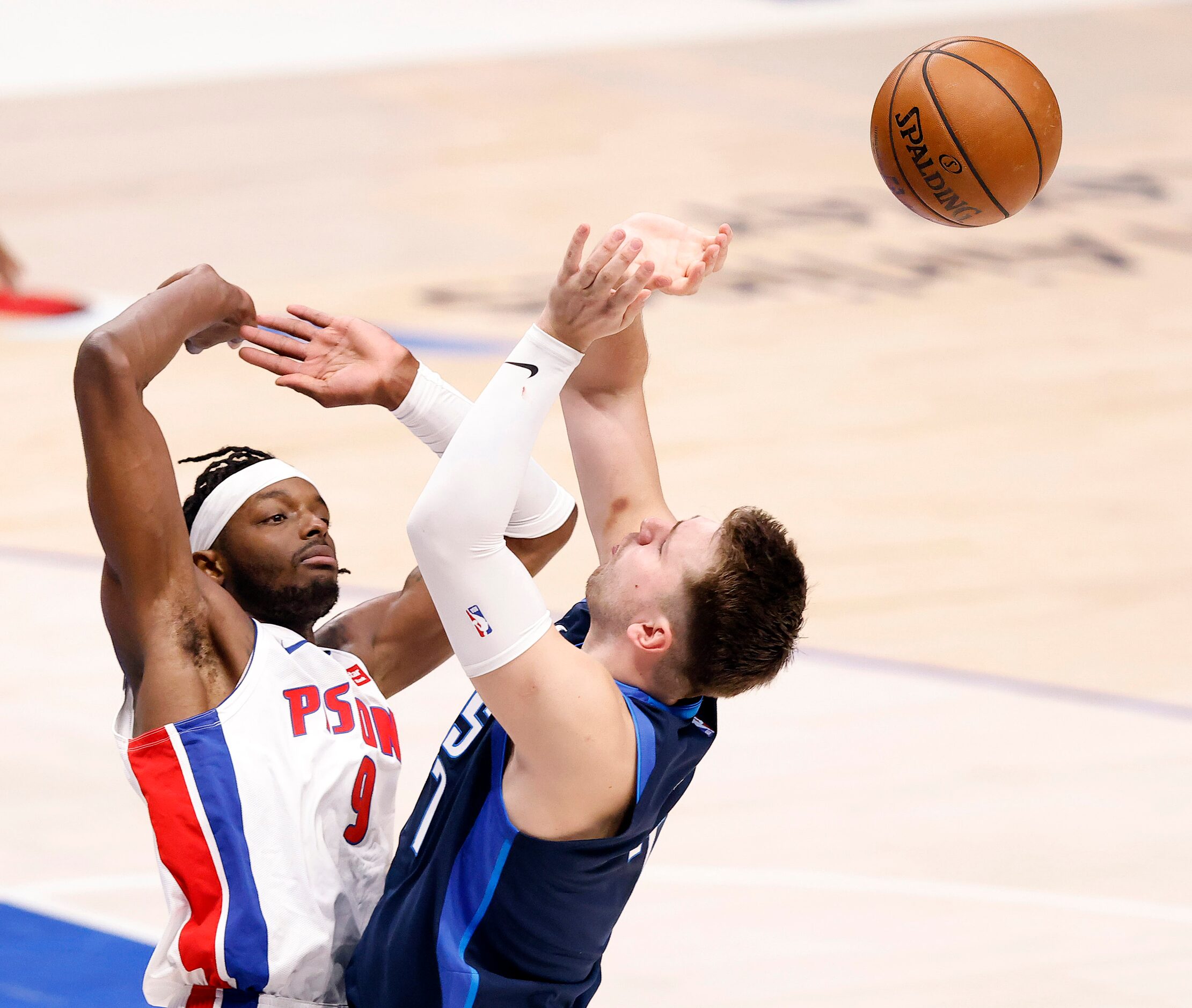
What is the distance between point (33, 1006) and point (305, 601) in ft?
5.63

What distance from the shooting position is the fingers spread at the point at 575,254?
3.00m

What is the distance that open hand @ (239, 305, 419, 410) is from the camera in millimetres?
3574

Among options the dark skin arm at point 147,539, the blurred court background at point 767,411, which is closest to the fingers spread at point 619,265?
the dark skin arm at point 147,539

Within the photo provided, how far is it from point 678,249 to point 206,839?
1.47 metres

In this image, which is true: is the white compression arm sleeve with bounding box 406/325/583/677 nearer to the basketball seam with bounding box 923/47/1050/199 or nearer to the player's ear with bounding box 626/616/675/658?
the player's ear with bounding box 626/616/675/658

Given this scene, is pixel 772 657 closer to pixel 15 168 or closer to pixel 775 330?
pixel 775 330

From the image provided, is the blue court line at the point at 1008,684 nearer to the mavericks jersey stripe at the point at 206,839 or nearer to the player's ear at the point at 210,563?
the player's ear at the point at 210,563

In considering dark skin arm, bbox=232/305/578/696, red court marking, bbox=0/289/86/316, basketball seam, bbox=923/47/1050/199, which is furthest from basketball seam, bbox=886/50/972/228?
red court marking, bbox=0/289/86/316

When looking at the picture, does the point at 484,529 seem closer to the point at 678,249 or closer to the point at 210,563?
the point at 678,249

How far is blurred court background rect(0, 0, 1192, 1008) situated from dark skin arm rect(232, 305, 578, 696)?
1.43m

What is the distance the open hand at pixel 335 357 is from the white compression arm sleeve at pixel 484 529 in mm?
593

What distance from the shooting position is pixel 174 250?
468 inches

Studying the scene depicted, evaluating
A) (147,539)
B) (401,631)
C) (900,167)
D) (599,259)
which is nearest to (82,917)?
(401,631)

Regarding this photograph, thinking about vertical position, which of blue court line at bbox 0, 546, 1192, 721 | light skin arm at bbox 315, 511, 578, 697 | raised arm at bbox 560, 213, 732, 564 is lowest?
blue court line at bbox 0, 546, 1192, 721
